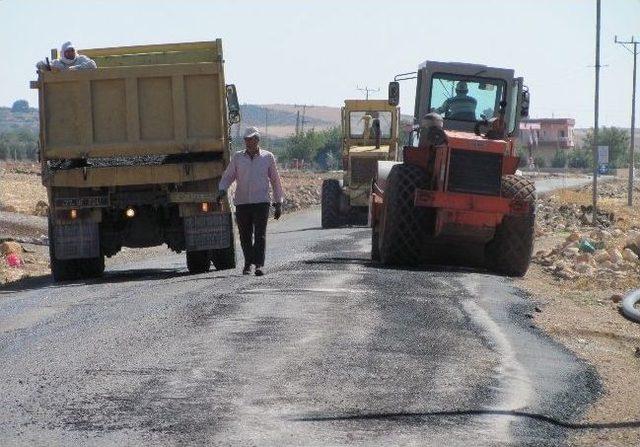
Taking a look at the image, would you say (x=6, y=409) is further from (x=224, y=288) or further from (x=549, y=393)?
(x=224, y=288)

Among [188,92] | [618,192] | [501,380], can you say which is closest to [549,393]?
[501,380]

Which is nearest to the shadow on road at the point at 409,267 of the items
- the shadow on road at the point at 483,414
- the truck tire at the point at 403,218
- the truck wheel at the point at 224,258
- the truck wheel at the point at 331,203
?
the truck tire at the point at 403,218

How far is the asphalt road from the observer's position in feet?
24.8

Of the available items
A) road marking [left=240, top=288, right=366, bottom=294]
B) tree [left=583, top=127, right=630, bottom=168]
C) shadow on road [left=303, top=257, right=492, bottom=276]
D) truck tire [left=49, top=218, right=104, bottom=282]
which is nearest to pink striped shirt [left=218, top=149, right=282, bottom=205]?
shadow on road [left=303, top=257, right=492, bottom=276]

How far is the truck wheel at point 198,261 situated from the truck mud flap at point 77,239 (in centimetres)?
137

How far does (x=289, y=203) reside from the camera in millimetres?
57406

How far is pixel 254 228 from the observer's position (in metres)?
16.8

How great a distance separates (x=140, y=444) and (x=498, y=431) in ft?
6.61

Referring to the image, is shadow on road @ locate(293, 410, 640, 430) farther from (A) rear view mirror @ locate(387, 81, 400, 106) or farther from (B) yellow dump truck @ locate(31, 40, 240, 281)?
(A) rear view mirror @ locate(387, 81, 400, 106)

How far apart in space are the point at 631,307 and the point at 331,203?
18998 millimetres

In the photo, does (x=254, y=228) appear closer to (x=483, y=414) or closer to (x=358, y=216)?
(x=483, y=414)

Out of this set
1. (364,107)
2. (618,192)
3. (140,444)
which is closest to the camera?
(140,444)

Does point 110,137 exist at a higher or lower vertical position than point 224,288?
higher

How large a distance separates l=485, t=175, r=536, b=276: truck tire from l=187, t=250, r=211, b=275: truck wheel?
384 cm
